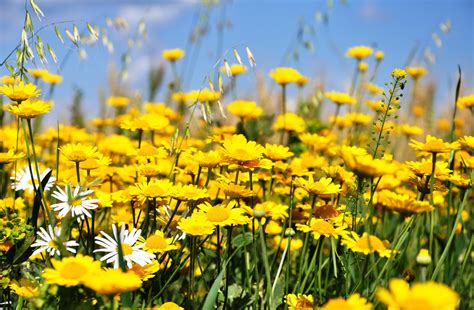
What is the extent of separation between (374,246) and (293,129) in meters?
1.50

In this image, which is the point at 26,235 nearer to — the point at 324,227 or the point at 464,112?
the point at 324,227

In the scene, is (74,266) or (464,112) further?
(464,112)

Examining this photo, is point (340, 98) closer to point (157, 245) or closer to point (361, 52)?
point (361, 52)

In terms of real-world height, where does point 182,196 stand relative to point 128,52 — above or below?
below

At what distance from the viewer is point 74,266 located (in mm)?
1062

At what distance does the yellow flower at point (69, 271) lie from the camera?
1.03 m

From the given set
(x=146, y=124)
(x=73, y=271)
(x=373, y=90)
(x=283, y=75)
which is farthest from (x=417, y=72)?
(x=73, y=271)

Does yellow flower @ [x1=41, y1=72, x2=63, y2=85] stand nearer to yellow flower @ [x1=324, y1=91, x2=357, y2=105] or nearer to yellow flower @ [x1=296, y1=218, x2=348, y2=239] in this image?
yellow flower @ [x1=324, y1=91, x2=357, y2=105]

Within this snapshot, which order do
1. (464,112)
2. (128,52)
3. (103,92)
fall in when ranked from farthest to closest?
(464,112)
(103,92)
(128,52)

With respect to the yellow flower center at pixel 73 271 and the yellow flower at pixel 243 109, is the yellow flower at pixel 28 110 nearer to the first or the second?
the yellow flower center at pixel 73 271

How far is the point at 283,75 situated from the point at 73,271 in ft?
7.10

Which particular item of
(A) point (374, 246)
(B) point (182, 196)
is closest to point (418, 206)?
(A) point (374, 246)

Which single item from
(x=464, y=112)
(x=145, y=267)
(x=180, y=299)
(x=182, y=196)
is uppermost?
(x=464, y=112)

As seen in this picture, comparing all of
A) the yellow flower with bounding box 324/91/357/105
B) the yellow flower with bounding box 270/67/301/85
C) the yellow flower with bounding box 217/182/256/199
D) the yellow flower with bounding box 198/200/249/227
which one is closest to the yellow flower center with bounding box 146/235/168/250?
the yellow flower with bounding box 198/200/249/227
